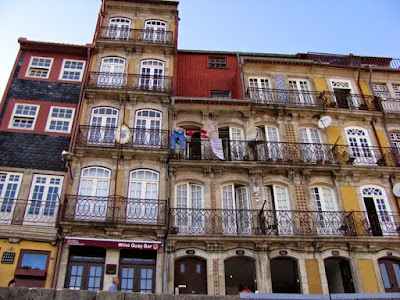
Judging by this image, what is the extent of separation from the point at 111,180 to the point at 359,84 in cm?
1312

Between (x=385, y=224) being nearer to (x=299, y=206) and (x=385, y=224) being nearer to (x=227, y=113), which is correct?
(x=299, y=206)

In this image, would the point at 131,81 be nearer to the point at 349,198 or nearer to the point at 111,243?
the point at 111,243

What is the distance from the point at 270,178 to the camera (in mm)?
16312

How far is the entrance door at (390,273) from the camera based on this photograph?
14648 millimetres

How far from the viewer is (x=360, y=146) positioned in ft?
58.7

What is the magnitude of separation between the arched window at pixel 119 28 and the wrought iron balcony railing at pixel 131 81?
2420 mm

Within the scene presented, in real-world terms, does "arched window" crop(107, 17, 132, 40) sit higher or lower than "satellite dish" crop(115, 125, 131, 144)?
higher

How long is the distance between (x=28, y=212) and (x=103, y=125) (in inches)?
182

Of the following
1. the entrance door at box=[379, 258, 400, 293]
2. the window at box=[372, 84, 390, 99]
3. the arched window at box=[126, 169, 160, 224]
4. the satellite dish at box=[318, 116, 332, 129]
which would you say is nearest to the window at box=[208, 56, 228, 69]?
the satellite dish at box=[318, 116, 332, 129]

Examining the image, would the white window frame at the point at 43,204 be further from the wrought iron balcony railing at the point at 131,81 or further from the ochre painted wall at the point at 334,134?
the ochre painted wall at the point at 334,134

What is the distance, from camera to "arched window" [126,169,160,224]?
1468 cm

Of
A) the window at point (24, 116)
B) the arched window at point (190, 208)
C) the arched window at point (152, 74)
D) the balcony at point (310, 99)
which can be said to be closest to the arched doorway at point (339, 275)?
the arched window at point (190, 208)

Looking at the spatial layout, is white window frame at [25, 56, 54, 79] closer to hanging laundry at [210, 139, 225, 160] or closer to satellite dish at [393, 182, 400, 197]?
hanging laundry at [210, 139, 225, 160]

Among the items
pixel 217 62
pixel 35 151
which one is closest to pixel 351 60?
pixel 217 62
